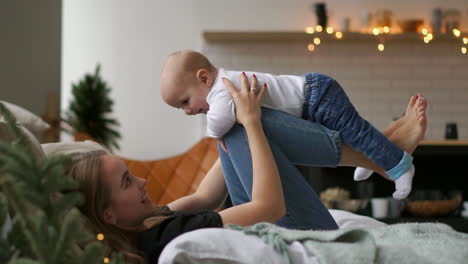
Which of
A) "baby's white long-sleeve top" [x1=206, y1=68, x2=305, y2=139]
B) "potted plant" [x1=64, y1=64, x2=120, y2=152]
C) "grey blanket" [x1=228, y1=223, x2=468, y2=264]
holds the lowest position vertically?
"potted plant" [x1=64, y1=64, x2=120, y2=152]

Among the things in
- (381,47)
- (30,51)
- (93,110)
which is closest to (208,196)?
(30,51)

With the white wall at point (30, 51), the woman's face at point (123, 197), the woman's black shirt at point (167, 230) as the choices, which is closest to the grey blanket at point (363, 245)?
the woman's black shirt at point (167, 230)

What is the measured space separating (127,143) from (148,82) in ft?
1.75

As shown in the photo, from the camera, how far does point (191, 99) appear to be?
195 cm

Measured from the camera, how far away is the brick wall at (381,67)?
538cm

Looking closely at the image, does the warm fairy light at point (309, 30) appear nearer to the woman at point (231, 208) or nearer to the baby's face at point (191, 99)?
the baby's face at point (191, 99)

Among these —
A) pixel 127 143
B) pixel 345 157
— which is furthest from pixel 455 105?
pixel 345 157

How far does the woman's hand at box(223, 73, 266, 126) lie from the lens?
1.65m

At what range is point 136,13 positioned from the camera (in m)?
5.54

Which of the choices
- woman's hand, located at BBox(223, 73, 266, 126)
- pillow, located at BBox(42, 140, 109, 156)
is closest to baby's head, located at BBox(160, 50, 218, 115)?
woman's hand, located at BBox(223, 73, 266, 126)

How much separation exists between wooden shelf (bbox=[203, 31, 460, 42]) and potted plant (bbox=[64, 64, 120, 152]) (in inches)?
37.7

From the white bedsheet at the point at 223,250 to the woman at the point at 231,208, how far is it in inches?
12.0

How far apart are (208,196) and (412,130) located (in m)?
0.62

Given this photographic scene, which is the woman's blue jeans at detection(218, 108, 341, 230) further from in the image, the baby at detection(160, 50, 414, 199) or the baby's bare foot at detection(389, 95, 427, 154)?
the baby's bare foot at detection(389, 95, 427, 154)
